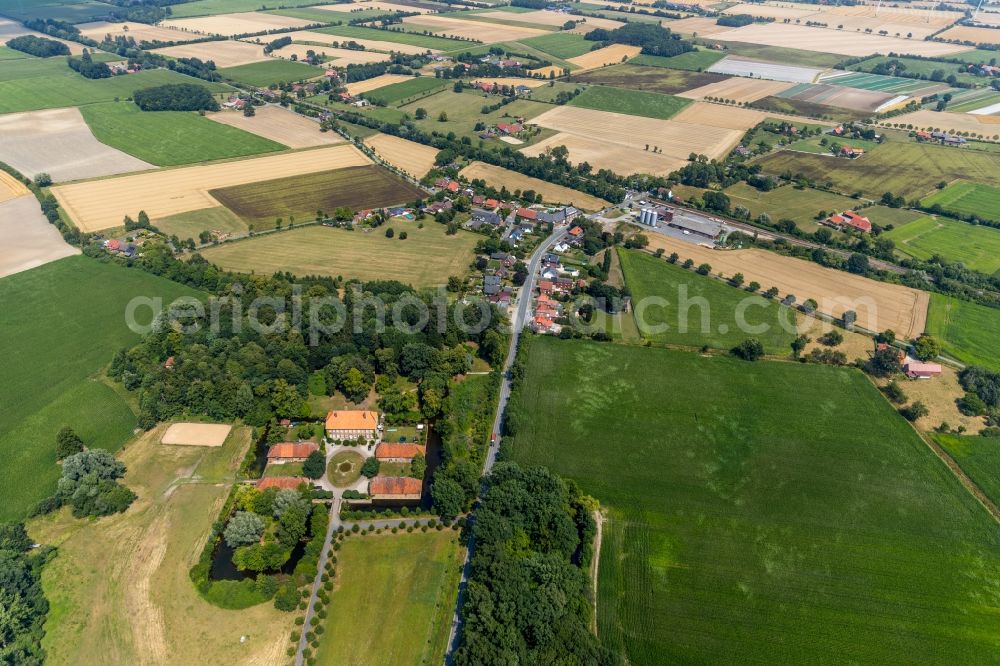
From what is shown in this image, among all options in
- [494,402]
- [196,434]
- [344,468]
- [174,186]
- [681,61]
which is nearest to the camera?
[344,468]

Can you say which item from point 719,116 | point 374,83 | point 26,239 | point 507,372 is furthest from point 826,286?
point 374,83

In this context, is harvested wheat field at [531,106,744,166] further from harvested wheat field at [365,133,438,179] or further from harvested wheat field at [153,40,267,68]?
harvested wheat field at [153,40,267,68]

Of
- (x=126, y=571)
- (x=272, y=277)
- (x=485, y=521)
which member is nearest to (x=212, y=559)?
(x=126, y=571)

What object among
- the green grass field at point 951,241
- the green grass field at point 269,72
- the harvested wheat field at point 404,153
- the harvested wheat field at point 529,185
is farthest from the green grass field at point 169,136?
the green grass field at point 951,241

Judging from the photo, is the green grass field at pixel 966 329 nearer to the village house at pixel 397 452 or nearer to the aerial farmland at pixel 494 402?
the aerial farmland at pixel 494 402

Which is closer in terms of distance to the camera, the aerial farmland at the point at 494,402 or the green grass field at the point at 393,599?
the green grass field at the point at 393,599

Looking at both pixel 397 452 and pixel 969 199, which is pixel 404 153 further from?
pixel 969 199
